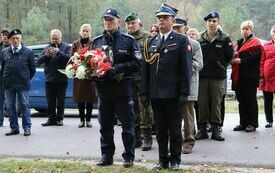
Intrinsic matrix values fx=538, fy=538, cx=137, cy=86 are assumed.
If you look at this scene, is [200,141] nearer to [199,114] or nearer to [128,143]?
[199,114]

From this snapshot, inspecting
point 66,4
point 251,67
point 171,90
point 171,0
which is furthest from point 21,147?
point 171,0

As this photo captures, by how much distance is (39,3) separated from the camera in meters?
60.2

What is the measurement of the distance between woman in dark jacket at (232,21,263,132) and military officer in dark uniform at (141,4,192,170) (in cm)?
339

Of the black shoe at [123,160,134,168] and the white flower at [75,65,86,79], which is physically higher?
the white flower at [75,65,86,79]

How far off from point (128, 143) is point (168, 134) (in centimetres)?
59

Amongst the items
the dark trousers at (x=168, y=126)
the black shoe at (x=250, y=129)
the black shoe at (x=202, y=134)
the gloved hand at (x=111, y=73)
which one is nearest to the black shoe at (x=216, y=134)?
the black shoe at (x=202, y=134)

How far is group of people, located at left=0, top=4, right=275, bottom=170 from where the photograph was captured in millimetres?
7094

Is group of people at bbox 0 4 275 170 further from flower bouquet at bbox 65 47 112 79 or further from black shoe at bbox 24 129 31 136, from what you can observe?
flower bouquet at bbox 65 47 112 79

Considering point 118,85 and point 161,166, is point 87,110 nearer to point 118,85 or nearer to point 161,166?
point 118,85

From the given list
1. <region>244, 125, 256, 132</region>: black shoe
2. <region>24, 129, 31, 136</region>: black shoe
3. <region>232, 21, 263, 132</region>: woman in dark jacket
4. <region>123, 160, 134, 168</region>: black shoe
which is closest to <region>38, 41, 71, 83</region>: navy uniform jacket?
<region>24, 129, 31, 136</region>: black shoe

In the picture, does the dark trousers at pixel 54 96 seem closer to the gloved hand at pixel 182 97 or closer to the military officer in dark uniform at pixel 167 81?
the military officer in dark uniform at pixel 167 81

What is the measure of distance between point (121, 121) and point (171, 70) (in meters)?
1.05

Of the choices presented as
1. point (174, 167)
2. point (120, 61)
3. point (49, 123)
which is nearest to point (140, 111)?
point (120, 61)

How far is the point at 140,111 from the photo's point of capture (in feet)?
28.6
